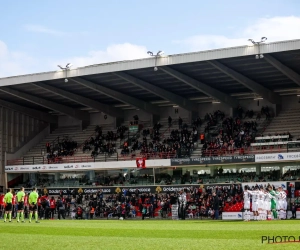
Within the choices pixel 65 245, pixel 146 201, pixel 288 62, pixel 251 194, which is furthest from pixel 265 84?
pixel 65 245

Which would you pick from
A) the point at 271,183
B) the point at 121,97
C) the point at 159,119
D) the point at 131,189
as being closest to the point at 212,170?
the point at 131,189

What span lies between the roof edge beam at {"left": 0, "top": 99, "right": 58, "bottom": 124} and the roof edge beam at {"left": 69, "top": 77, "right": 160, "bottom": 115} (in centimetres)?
1172

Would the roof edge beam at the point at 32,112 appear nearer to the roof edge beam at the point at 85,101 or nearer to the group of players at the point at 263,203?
the roof edge beam at the point at 85,101

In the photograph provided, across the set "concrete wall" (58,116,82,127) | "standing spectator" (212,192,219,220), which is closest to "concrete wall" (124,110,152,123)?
"concrete wall" (58,116,82,127)

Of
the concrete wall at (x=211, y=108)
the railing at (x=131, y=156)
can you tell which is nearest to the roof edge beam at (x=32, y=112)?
the railing at (x=131, y=156)

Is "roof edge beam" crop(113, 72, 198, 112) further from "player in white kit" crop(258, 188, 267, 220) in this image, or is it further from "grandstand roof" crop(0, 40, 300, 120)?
"player in white kit" crop(258, 188, 267, 220)

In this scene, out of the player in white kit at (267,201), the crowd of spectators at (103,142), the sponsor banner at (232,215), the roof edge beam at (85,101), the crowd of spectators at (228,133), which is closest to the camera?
the player in white kit at (267,201)

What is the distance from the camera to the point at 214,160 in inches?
1784

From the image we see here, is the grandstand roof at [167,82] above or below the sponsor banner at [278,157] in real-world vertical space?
above

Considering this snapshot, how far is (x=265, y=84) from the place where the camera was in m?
49.3

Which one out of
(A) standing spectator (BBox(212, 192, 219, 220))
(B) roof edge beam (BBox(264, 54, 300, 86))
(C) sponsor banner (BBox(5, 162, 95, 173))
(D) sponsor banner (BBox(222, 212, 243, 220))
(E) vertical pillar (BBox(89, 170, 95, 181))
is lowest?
(D) sponsor banner (BBox(222, 212, 243, 220))

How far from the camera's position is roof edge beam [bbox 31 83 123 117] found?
171 ft

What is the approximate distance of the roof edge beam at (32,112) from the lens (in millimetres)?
58969

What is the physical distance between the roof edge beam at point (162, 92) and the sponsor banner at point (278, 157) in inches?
439
